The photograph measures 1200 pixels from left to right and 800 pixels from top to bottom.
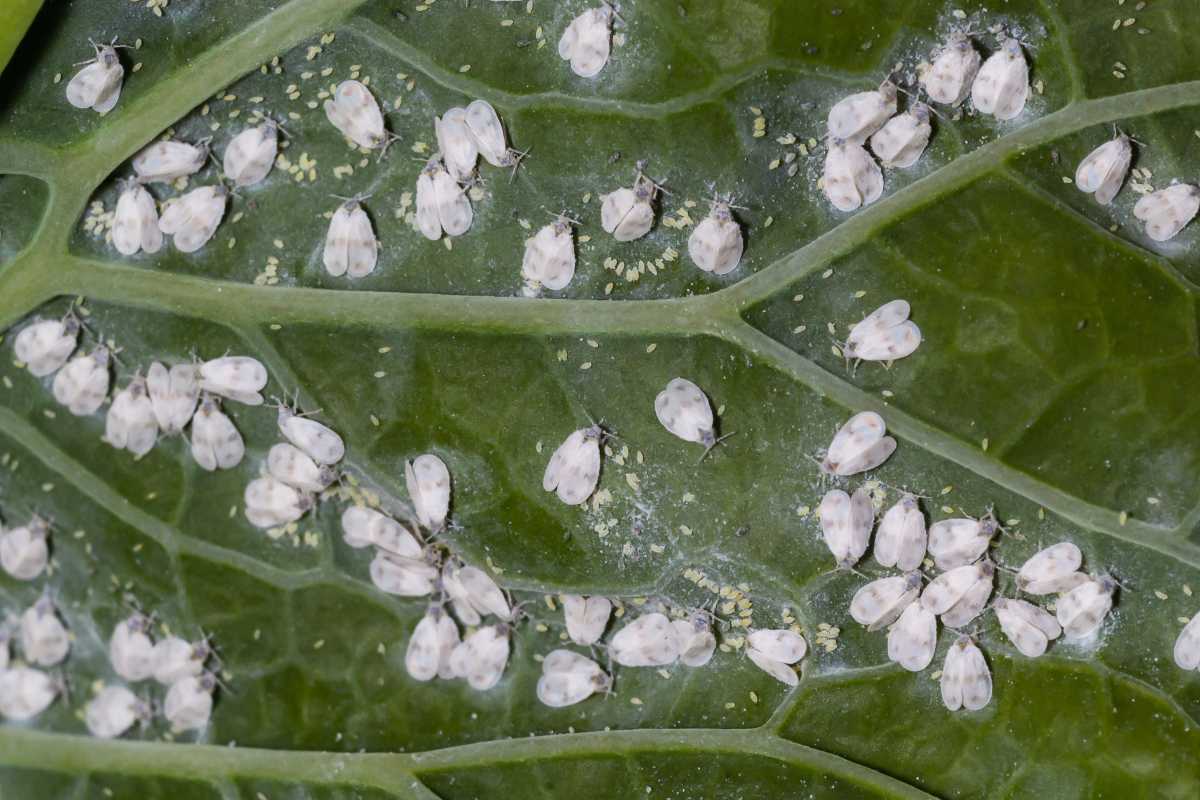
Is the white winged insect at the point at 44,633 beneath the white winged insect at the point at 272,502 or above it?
beneath

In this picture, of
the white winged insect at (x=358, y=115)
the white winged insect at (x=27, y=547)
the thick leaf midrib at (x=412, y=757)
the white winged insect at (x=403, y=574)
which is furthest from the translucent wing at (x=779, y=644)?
the white winged insect at (x=27, y=547)

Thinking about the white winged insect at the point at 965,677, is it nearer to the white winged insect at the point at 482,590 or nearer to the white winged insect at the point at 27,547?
the white winged insect at the point at 482,590

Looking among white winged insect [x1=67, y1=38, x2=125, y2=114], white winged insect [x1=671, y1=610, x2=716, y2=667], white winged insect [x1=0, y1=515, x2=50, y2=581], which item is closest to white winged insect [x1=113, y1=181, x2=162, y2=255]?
white winged insect [x1=67, y1=38, x2=125, y2=114]

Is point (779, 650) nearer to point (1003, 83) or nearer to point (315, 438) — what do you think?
point (315, 438)

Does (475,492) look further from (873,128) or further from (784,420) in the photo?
(873,128)

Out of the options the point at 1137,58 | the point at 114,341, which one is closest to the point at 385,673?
the point at 114,341

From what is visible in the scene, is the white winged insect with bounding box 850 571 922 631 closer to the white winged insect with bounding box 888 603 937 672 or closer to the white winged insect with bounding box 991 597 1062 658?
the white winged insect with bounding box 888 603 937 672

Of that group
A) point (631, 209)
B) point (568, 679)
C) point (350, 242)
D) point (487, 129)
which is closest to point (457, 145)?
point (487, 129)
